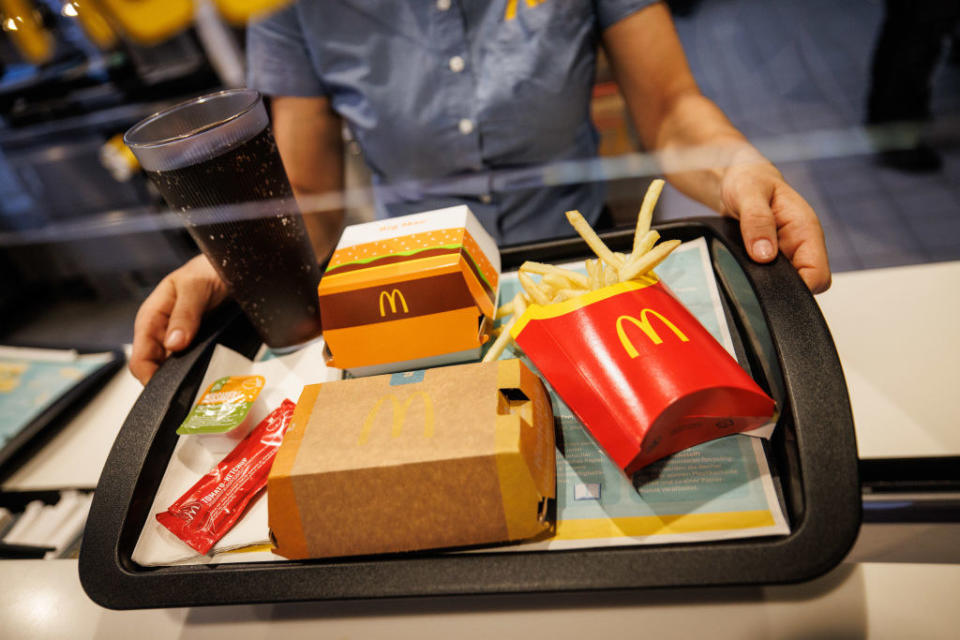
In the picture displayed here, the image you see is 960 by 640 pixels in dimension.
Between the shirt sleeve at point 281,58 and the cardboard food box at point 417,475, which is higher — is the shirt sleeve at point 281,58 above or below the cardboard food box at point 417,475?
above

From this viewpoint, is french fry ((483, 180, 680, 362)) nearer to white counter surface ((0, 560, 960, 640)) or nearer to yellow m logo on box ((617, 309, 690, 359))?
yellow m logo on box ((617, 309, 690, 359))

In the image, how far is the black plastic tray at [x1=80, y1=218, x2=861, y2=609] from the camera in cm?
61

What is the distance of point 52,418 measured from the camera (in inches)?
50.7

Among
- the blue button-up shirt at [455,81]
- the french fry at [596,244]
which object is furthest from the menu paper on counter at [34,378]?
the french fry at [596,244]

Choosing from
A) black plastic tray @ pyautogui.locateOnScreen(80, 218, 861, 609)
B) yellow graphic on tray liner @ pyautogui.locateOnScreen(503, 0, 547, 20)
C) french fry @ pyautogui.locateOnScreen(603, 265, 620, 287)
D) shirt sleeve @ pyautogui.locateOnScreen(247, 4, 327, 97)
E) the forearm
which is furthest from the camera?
the forearm

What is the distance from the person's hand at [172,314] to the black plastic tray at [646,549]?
8.2 inches

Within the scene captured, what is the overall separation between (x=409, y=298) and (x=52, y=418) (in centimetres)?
108

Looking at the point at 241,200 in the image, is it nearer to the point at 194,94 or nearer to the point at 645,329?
the point at 645,329

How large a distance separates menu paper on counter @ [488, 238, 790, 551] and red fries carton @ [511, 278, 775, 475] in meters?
0.02

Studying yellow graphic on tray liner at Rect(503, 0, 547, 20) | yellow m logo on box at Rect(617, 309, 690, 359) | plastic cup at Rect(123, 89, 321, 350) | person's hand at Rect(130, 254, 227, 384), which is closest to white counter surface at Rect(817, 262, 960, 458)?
yellow m logo on box at Rect(617, 309, 690, 359)

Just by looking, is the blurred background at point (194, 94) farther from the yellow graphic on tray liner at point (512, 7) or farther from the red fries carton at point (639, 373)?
the red fries carton at point (639, 373)

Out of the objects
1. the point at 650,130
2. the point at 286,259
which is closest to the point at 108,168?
the point at 286,259

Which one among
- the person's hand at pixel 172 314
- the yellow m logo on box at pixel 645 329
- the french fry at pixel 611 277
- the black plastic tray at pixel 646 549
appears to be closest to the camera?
the black plastic tray at pixel 646 549

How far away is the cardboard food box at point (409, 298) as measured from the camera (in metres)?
0.85
